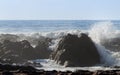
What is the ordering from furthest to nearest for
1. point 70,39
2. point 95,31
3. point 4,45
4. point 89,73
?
1. point 95,31
2. point 4,45
3. point 70,39
4. point 89,73

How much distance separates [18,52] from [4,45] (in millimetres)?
1928

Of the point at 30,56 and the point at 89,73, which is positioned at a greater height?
the point at 89,73

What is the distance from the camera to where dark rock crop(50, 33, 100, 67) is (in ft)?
88.4

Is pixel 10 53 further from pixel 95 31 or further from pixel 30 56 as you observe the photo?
pixel 95 31

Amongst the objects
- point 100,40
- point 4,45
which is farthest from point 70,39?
point 100,40

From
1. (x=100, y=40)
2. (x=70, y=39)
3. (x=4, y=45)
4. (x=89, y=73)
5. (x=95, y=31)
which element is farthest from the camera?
(x=95, y=31)

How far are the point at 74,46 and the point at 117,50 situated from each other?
669 cm

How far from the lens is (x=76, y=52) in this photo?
1098 inches

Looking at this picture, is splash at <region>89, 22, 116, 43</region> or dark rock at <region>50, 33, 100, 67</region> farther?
splash at <region>89, 22, 116, 43</region>

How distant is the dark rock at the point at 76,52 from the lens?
26953 mm

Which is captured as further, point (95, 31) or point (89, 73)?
point (95, 31)

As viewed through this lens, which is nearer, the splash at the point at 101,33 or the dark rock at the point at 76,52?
the dark rock at the point at 76,52

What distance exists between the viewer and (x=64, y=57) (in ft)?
89.4

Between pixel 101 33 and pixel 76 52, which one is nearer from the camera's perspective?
pixel 76 52
